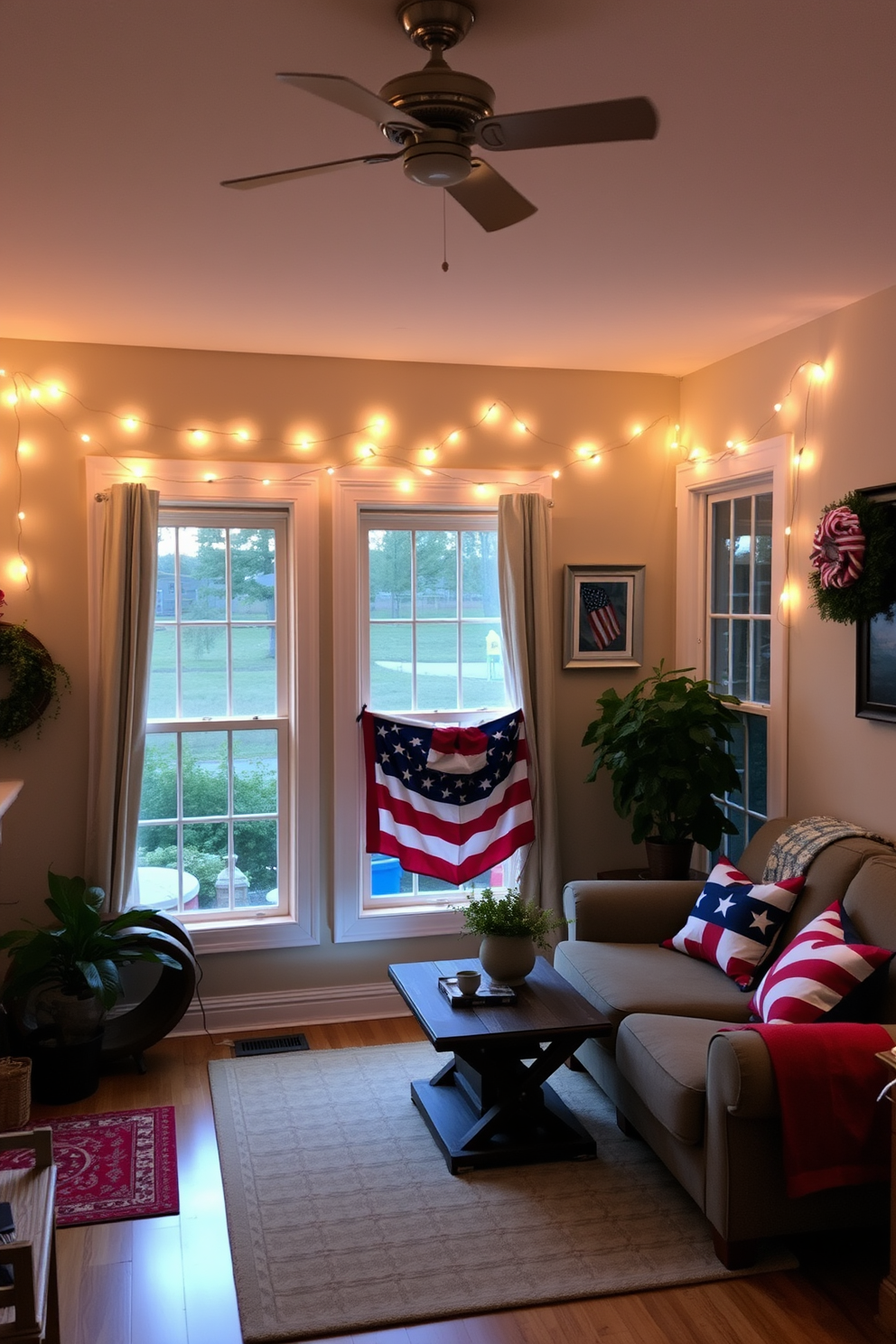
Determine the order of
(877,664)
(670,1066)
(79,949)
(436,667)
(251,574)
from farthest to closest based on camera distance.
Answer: (436,667)
(251,574)
(79,949)
(877,664)
(670,1066)

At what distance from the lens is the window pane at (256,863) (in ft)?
15.7

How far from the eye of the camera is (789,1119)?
2771mm

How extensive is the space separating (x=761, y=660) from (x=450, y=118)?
2966mm

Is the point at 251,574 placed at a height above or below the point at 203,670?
above

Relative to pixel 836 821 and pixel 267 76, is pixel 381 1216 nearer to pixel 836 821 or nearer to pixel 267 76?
pixel 836 821

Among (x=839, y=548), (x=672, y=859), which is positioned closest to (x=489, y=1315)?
(x=672, y=859)

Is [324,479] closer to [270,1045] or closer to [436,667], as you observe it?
[436,667]

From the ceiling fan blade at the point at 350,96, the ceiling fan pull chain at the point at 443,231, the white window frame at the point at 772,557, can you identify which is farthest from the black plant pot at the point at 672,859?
the ceiling fan blade at the point at 350,96

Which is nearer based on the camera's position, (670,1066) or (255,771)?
(670,1066)

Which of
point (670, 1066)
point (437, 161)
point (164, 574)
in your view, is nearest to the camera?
point (437, 161)

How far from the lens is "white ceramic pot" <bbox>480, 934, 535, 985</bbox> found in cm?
369

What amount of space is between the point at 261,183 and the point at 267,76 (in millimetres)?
304

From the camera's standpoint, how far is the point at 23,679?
420 centimetres

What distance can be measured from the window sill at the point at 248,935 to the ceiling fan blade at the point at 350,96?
11.3 ft
